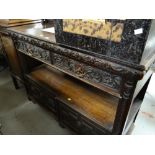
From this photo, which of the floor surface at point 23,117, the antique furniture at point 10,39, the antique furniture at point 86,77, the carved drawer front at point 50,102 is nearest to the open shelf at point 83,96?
the antique furniture at point 86,77

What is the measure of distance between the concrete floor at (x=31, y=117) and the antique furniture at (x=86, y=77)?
0.20 m

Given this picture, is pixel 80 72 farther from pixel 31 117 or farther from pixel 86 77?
pixel 31 117

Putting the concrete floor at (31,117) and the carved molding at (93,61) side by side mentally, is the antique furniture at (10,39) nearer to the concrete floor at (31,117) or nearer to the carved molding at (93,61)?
the concrete floor at (31,117)

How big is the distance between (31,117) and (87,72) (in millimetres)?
1212

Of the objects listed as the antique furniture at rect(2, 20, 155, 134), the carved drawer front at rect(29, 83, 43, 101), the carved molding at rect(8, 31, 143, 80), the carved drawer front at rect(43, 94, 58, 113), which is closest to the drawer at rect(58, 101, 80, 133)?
the antique furniture at rect(2, 20, 155, 134)

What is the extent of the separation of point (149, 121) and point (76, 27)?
1.48 metres

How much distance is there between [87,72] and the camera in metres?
0.95

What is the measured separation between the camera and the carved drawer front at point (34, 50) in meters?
1.24

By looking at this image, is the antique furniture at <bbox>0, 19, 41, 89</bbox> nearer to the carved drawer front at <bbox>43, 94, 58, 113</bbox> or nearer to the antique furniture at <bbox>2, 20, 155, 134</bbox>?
the antique furniture at <bbox>2, 20, 155, 134</bbox>

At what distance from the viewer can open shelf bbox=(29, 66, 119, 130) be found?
1187mm
